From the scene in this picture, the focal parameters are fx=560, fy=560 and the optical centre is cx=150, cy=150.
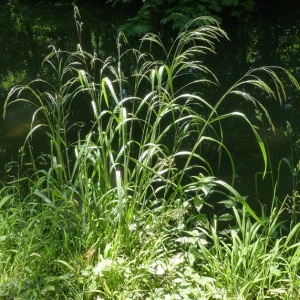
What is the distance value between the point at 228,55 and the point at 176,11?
1711 millimetres

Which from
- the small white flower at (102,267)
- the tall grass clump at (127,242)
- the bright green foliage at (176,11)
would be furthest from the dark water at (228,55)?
the small white flower at (102,267)

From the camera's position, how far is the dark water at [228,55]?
4285mm

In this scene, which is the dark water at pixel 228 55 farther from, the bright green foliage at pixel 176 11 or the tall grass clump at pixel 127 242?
the tall grass clump at pixel 127 242

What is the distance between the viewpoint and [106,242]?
104 inches

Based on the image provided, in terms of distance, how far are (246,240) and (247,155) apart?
5.90 feet

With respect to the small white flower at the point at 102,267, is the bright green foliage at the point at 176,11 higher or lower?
higher

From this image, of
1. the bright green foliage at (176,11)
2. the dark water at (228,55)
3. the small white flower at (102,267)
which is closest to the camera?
the small white flower at (102,267)

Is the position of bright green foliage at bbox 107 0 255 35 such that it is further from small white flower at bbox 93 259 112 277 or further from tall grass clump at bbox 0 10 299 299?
small white flower at bbox 93 259 112 277

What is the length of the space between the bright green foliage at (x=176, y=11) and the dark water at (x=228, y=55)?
238 millimetres

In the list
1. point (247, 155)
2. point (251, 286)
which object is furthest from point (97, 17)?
point (251, 286)

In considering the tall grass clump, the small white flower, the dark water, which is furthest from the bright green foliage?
the small white flower

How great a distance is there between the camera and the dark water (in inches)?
169

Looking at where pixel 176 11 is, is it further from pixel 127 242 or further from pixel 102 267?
pixel 102 267

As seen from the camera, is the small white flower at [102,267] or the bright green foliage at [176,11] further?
the bright green foliage at [176,11]
